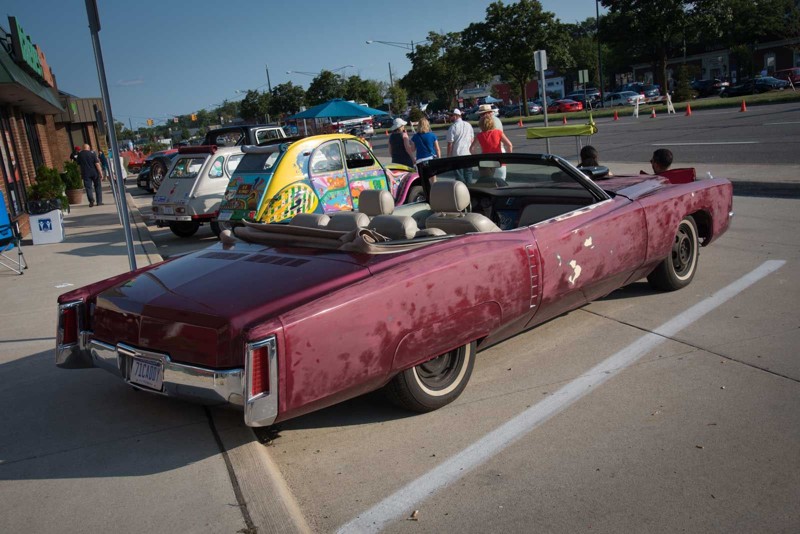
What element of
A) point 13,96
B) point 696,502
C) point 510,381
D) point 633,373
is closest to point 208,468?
point 510,381

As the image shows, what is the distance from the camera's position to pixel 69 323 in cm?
435

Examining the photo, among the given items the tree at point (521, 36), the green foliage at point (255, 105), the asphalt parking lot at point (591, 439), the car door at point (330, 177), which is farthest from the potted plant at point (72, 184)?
the green foliage at point (255, 105)

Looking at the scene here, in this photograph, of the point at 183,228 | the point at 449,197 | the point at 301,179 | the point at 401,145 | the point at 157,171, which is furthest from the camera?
the point at 157,171

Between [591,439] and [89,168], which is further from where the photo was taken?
[89,168]

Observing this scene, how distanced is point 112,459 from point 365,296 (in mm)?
1589

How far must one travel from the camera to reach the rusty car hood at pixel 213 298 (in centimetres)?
350

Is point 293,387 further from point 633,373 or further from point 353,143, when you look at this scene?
point 353,143

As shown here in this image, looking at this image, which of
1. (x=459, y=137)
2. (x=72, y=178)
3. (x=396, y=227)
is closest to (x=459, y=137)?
(x=459, y=137)

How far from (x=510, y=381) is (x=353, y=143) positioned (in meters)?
6.93

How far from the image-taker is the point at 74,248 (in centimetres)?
1205

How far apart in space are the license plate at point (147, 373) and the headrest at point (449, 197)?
2.13 m

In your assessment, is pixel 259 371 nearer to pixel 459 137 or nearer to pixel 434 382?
pixel 434 382

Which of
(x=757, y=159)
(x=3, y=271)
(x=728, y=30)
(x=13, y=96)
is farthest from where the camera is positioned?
(x=728, y=30)

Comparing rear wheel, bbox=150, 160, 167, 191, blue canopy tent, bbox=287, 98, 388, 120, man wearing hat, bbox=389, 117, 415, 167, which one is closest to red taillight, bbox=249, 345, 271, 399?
man wearing hat, bbox=389, 117, 415, 167
